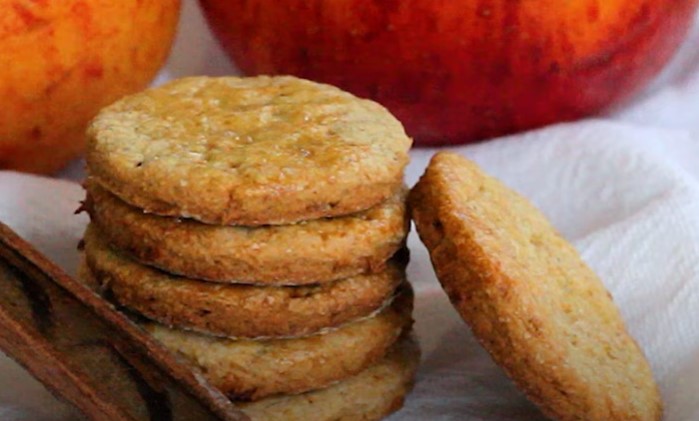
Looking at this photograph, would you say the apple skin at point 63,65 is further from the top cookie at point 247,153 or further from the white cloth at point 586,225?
the top cookie at point 247,153

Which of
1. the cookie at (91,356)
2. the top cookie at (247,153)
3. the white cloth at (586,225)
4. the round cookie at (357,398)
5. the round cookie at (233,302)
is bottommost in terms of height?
the white cloth at (586,225)

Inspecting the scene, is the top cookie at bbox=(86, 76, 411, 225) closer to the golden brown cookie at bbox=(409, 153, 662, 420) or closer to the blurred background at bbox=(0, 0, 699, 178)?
the golden brown cookie at bbox=(409, 153, 662, 420)

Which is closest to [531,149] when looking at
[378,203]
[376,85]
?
[376,85]

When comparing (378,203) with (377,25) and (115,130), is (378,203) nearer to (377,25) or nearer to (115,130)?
(115,130)

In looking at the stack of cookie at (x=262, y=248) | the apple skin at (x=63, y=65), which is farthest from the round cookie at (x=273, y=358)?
the apple skin at (x=63, y=65)

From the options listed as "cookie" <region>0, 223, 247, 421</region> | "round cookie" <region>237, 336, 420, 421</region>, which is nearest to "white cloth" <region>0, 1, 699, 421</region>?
"round cookie" <region>237, 336, 420, 421</region>

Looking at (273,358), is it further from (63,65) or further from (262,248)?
(63,65)

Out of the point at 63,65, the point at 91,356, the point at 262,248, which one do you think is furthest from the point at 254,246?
the point at 63,65
